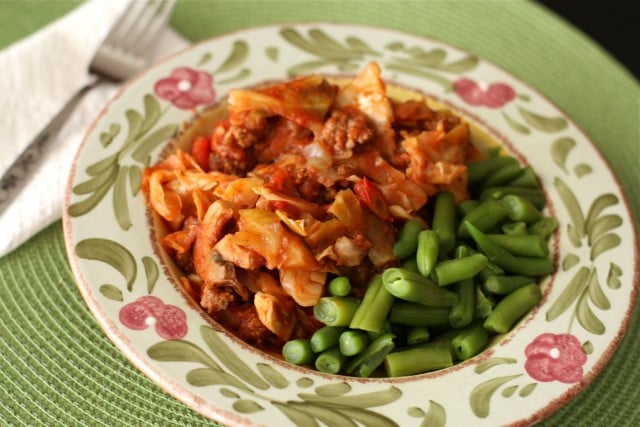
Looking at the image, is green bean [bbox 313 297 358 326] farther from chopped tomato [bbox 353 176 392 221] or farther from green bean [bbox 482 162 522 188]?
green bean [bbox 482 162 522 188]

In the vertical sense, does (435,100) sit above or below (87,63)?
above

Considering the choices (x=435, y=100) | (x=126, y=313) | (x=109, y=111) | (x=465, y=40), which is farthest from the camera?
(x=465, y=40)

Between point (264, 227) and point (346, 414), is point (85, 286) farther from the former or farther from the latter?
point (346, 414)

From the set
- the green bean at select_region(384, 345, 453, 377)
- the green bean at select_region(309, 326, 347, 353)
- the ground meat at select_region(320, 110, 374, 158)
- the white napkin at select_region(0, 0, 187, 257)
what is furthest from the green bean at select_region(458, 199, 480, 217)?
the white napkin at select_region(0, 0, 187, 257)

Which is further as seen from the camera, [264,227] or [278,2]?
[278,2]

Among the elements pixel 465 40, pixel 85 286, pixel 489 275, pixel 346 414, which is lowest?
pixel 85 286

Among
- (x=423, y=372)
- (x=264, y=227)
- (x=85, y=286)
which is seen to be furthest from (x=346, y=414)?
(x=85, y=286)
